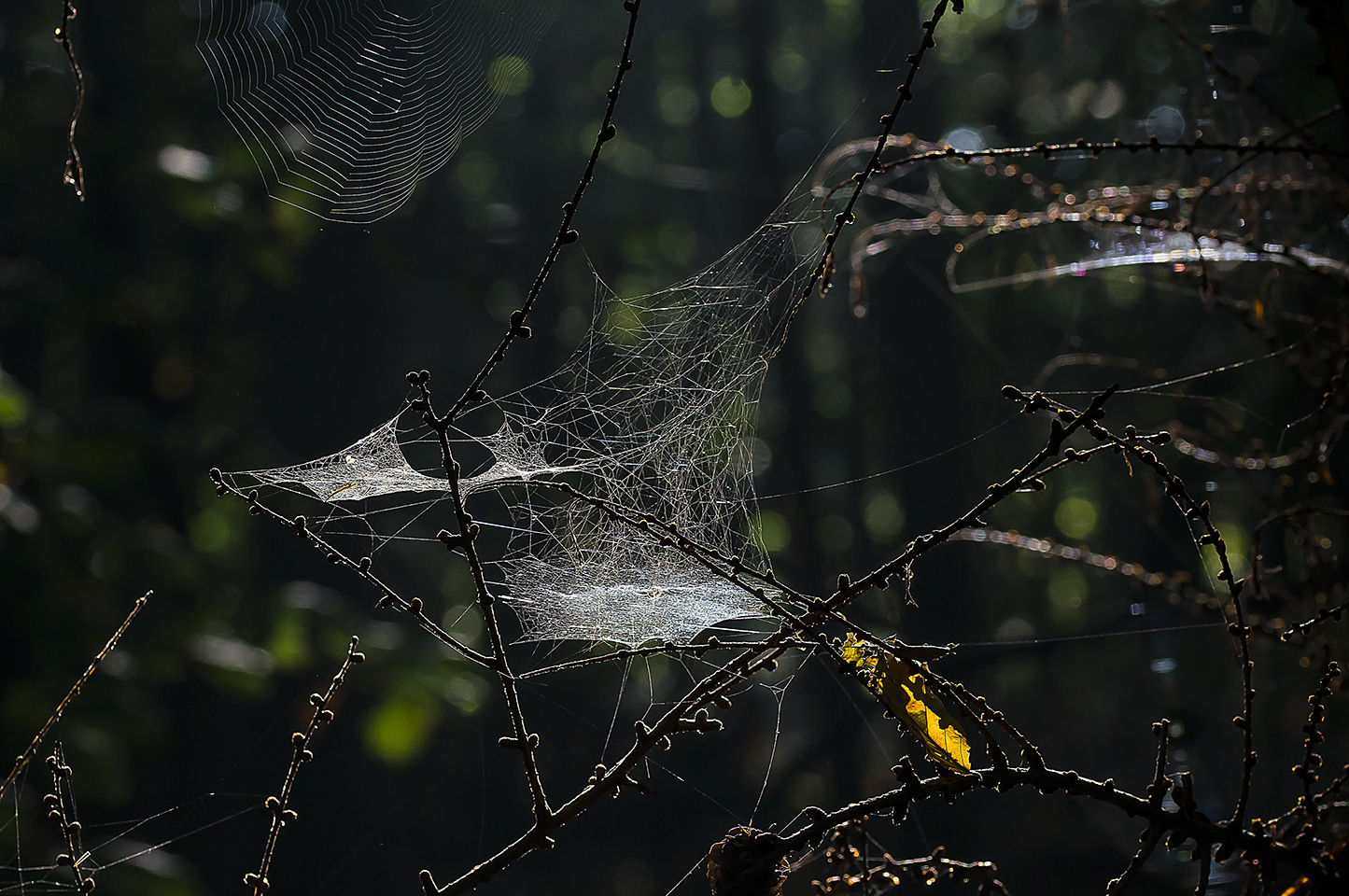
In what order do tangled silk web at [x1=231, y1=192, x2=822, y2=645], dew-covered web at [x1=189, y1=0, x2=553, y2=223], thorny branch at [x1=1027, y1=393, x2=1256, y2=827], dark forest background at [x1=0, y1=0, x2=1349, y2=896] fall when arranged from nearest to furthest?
1. thorny branch at [x1=1027, y1=393, x2=1256, y2=827]
2. tangled silk web at [x1=231, y1=192, x2=822, y2=645]
3. dew-covered web at [x1=189, y1=0, x2=553, y2=223]
4. dark forest background at [x1=0, y1=0, x2=1349, y2=896]

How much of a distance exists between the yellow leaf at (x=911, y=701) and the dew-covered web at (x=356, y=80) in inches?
45.3

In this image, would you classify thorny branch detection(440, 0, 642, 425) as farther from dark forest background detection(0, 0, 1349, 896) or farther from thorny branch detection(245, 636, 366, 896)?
dark forest background detection(0, 0, 1349, 896)

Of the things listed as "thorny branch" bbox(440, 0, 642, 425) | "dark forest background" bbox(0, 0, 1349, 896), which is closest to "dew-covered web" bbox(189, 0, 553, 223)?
"dark forest background" bbox(0, 0, 1349, 896)

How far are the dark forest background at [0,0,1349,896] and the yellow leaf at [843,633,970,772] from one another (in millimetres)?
246

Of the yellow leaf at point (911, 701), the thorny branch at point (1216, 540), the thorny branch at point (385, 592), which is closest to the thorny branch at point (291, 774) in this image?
the thorny branch at point (385, 592)

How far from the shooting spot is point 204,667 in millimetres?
2648

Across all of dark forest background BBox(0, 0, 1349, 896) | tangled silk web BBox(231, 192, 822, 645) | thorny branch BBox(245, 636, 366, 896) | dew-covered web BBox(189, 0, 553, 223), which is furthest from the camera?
dark forest background BBox(0, 0, 1349, 896)

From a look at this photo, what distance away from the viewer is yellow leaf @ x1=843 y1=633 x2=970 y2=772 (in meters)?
0.57

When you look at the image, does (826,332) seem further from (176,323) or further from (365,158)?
(365,158)

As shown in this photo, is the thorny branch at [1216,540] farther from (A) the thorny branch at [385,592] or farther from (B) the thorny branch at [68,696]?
(B) the thorny branch at [68,696]

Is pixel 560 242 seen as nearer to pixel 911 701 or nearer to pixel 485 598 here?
pixel 485 598

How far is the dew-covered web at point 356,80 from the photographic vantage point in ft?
6.57

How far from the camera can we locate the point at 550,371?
5.78m

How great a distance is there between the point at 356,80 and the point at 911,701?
1.99 m
